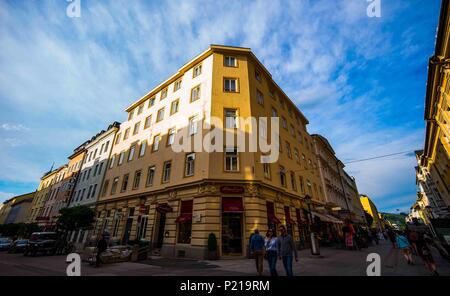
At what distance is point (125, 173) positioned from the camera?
80.5 feet

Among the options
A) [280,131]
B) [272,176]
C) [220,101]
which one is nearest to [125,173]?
[220,101]

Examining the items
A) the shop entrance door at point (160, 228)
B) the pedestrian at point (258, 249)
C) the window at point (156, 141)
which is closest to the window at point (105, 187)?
the window at point (156, 141)

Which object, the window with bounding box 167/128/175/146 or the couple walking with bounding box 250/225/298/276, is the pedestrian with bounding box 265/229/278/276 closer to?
the couple walking with bounding box 250/225/298/276

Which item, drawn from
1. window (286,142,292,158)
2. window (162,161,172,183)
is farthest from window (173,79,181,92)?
window (286,142,292,158)

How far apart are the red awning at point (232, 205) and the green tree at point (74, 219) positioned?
1704 centimetres

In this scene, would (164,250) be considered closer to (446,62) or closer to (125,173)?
(125,173)

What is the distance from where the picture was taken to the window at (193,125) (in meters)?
18.5

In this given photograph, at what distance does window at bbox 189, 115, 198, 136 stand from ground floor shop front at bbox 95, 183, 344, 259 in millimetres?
5406

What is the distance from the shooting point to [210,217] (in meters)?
14.1

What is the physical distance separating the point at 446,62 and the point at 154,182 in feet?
85.4

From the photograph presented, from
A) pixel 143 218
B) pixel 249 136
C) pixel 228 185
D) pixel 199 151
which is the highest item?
pixel 249 136

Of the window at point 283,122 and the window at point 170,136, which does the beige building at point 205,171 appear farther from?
the window at point 283,122

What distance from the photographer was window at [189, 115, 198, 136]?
1852cm

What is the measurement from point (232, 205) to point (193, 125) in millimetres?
8601
